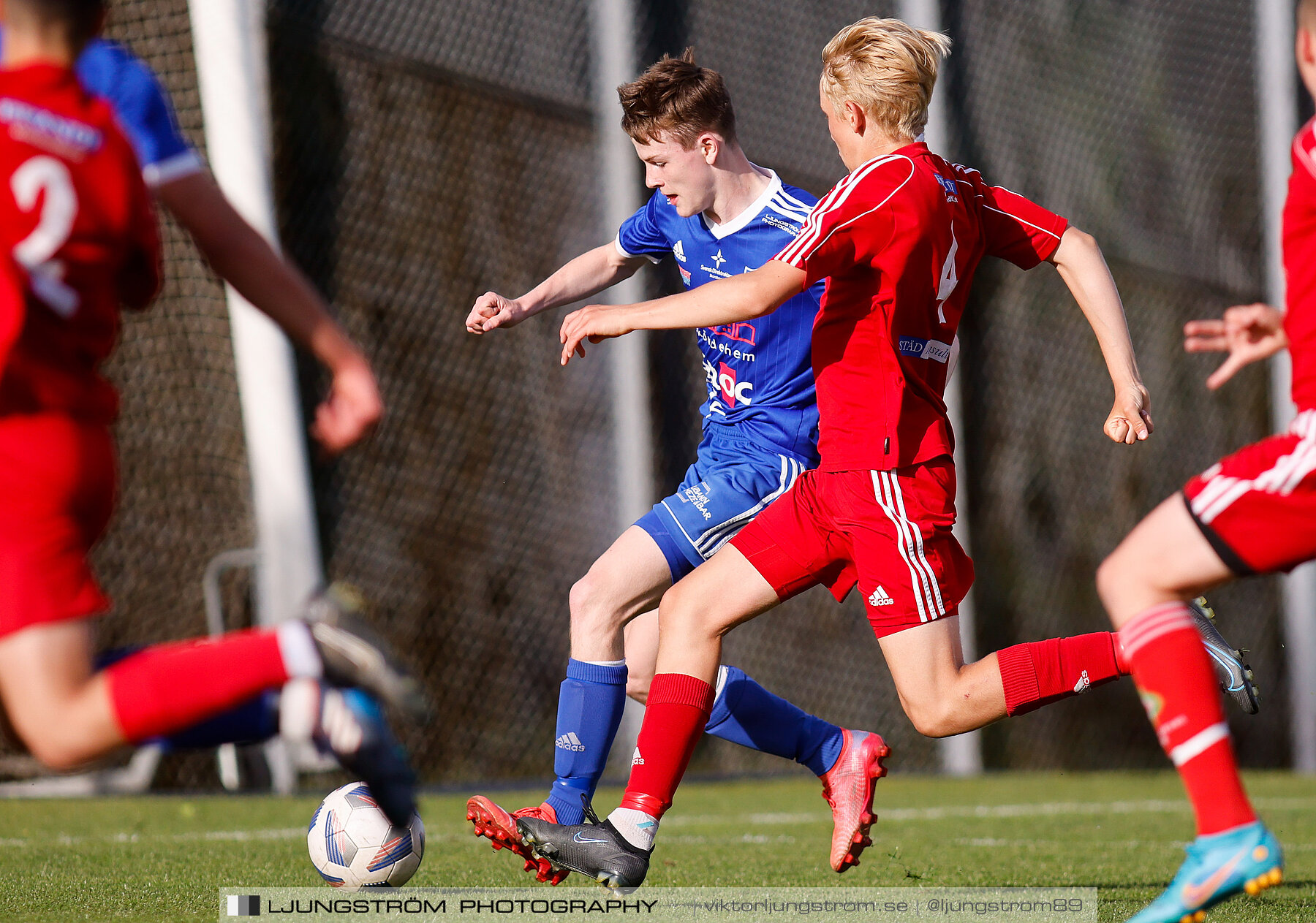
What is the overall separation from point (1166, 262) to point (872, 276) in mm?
8743

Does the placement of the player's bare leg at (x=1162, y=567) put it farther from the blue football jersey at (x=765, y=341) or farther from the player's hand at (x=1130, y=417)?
the blue football jersey at (x=765, y=341)

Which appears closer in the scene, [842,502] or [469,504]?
[842,502]

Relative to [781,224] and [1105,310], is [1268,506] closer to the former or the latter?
[1105,310]

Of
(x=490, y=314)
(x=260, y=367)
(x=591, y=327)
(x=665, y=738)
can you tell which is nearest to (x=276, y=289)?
(x=591, y=327)

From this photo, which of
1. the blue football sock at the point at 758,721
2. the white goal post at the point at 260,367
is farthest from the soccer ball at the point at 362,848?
the white goal post at the point at 260,367

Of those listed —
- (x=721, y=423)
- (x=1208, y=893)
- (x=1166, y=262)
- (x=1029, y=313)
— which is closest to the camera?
(x=1208, y=893)

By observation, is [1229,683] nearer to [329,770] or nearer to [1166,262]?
[329,770]

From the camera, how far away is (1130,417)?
3.14 meters

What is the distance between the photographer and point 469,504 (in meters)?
8.28

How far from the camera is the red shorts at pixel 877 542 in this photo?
10.7ft

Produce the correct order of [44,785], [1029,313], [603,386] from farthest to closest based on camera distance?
[1029,313], [603,386], [44,785]

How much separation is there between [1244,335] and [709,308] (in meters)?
1.05

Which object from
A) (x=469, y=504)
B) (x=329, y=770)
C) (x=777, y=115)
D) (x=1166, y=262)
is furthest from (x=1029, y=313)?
(x=329, y=770)

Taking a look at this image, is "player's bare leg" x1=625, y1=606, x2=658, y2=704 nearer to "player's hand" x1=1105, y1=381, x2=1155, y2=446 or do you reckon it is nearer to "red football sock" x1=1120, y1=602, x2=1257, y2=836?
"player's hand" x1=1105, y1=381, x2=1155, y2=446
